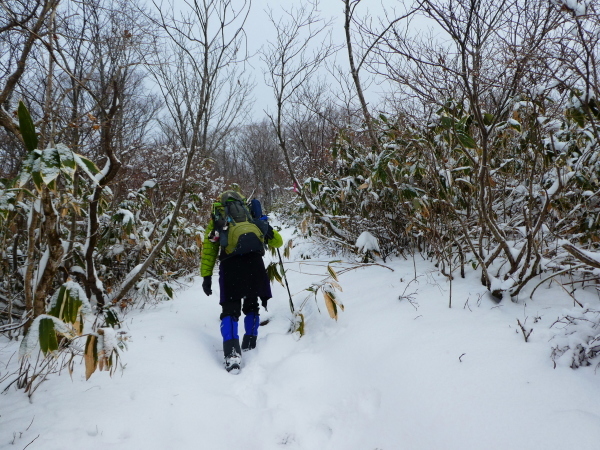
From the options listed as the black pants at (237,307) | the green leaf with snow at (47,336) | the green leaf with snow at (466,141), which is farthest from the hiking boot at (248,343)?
the green leaf with snow at (466,141)

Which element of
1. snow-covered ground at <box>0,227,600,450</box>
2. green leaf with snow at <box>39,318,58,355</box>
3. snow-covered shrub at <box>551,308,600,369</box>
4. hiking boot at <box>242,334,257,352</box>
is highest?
green leaf with snow at <box>39,318,58,355</box>

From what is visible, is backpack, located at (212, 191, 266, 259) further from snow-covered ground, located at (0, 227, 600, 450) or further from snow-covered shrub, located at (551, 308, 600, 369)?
snow-covered shrub, located at (551, 308, 600, 369)

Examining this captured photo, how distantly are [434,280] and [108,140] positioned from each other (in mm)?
2786

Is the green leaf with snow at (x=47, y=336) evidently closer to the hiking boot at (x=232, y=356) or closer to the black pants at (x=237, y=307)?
the hiking boot at (x=232, y=356)

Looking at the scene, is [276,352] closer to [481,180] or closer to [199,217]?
[481,180]

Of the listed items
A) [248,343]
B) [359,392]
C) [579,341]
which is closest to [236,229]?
[248,343]

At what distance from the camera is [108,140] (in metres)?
2.37

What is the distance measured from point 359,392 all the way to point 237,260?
4.64ft

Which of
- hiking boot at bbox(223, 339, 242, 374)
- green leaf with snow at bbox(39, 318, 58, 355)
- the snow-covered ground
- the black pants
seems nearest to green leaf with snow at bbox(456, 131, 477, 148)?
the snow-covered ground

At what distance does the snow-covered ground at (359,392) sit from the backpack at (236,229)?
84 centimetres

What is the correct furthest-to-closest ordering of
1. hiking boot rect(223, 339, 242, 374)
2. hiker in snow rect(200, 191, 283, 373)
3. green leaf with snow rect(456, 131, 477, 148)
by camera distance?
hiker in snow rect(200, 191, 283, 373), hiking boot rect(223, 339, 242, 374), green leaf with snow rect(456, 131, 477, 148)

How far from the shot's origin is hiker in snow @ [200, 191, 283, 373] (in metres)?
2.80

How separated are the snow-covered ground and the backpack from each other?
0.84 m

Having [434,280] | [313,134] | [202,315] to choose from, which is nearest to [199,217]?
[313,134]
